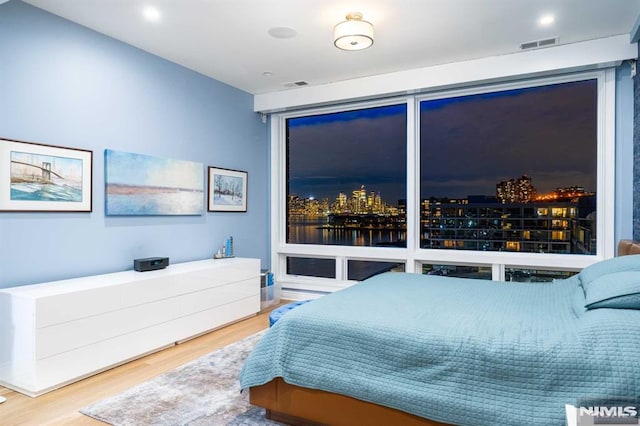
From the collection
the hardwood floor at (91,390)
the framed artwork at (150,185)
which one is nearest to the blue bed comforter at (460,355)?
the hardwood floor at (91,390)

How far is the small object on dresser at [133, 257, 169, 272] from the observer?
3664 mm

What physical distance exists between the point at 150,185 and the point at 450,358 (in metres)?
3.23

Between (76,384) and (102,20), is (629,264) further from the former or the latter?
(102,20)

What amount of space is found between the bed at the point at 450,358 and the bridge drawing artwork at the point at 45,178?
2.13 metres

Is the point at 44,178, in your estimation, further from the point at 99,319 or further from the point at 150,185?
the point at 99,319

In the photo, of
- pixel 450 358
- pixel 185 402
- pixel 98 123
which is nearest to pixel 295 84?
pixel 98 123

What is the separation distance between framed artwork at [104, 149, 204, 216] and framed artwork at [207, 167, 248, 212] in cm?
17

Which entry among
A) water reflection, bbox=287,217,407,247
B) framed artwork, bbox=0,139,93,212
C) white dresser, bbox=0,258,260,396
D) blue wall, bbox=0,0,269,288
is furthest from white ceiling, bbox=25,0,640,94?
white dresser, bbox=0,258,260,396

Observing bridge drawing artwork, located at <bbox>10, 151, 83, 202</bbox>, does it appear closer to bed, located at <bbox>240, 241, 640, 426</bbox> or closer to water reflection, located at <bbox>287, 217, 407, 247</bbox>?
bed, located at <bbox>240, 241, 640, 426</bbox>

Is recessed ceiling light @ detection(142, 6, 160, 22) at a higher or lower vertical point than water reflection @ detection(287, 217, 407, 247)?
higher

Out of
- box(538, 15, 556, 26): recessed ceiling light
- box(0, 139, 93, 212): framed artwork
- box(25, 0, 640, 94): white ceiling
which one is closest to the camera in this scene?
box(0, 139, 93, 212): framed artwork

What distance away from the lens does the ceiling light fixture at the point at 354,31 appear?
10.4ft

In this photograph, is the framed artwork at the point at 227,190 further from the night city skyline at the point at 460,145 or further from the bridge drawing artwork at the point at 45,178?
the bridge drawing artwork at the point at 45,178

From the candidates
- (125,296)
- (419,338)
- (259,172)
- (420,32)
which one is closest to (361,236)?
(259,172)
